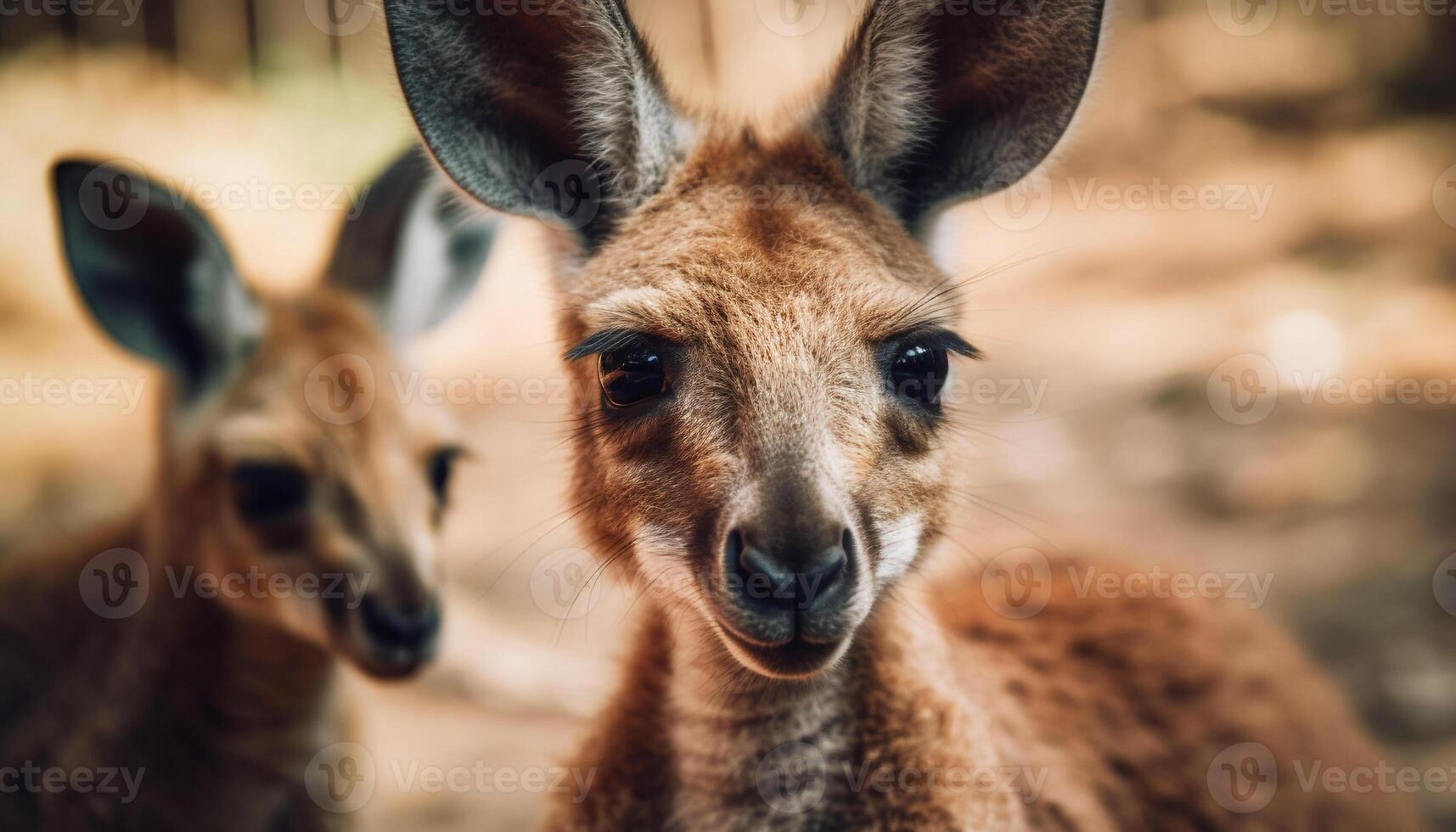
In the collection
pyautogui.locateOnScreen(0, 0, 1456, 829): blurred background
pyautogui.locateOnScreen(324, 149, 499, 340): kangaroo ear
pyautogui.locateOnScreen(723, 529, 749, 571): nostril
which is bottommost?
pyautogui.locateOnScreen(0, 0, 1456, 829): blurred background

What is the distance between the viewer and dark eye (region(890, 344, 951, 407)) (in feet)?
7.43

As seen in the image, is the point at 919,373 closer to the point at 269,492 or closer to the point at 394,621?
the point at 394,621

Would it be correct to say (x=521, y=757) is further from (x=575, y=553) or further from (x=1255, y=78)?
(x=1255, y=78)

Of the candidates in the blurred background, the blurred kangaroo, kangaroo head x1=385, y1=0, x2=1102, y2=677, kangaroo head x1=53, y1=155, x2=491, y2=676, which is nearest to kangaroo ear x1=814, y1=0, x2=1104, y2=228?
kangaroo head x1=385, y1=0, x2=1102, y2=677

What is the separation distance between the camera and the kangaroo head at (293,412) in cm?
305

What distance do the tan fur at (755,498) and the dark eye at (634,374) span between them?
5 centimetres

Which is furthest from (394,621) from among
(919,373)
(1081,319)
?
(1081,319)

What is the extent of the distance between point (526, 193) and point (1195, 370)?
5.61 meters

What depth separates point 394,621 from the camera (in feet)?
9.84

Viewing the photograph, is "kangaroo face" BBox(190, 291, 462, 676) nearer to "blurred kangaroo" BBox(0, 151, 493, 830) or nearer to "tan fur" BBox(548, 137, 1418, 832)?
"blurred kangaroo" BBox(0, 151, 493, 830)

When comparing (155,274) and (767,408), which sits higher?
(767,408)

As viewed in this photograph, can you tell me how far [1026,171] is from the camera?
8.23 ft

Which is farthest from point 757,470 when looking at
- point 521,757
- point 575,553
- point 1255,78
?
point 1255,78

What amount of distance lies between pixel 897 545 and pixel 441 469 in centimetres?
182
